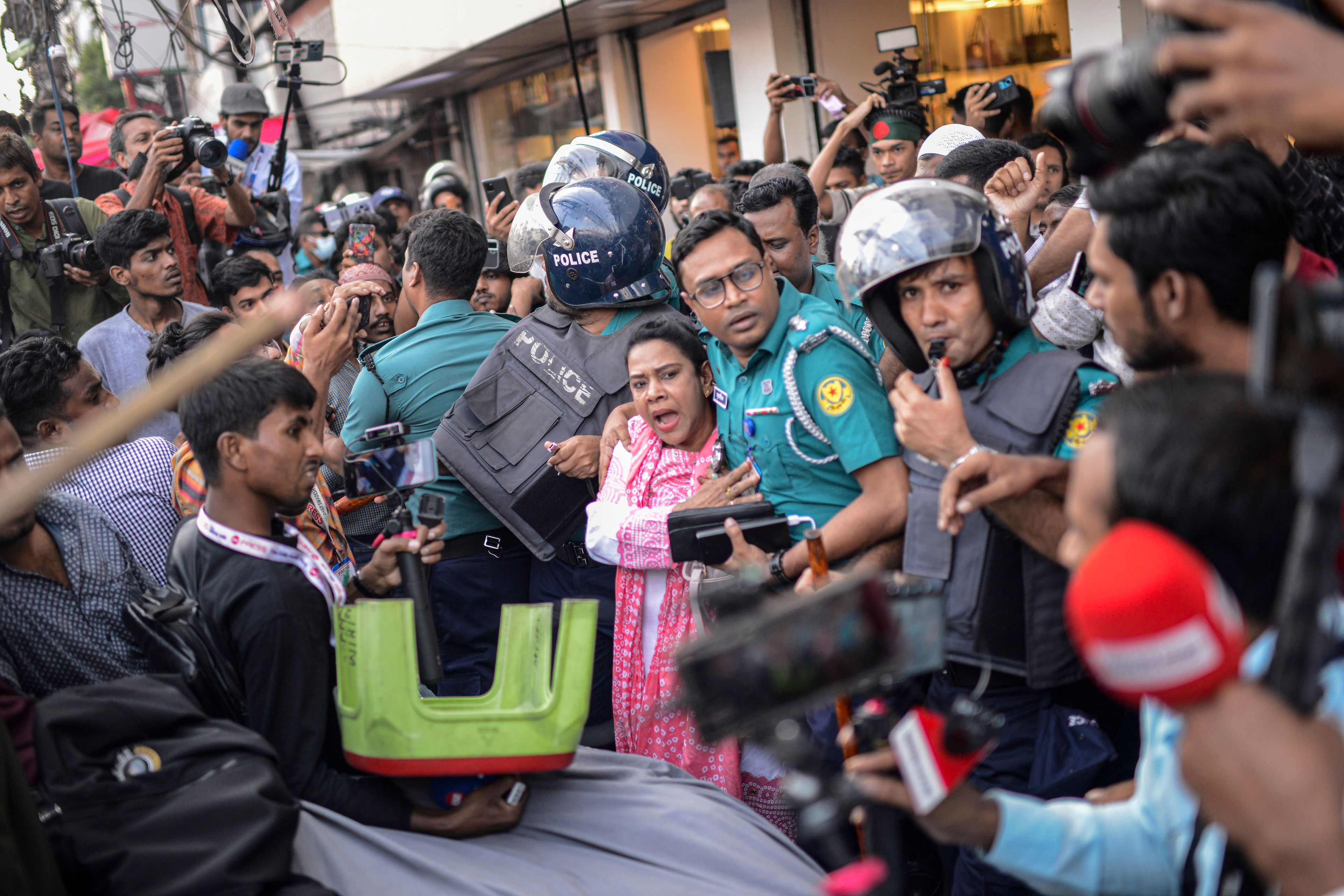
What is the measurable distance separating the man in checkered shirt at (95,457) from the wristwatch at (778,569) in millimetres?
1773

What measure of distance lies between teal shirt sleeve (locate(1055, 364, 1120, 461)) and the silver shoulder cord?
57cm

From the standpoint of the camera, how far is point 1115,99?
1.63 metres

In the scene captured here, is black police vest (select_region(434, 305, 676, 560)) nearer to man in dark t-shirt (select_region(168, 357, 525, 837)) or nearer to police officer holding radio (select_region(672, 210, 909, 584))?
police officer holding radio (select_region(672, 210, 909, 584))

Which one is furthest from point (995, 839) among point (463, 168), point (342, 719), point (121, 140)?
point (463, 168)

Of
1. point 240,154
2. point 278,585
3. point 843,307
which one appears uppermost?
point 240,154

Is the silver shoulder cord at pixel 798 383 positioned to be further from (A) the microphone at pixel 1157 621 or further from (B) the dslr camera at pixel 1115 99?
(A) the microphone at pixel 1157 621

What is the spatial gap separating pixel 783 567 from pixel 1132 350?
110 cm

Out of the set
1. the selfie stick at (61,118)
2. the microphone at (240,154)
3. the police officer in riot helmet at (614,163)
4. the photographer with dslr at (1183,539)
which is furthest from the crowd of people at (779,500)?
the microphone at (240,154)

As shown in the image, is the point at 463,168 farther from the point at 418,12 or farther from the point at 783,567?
the point at 783,567

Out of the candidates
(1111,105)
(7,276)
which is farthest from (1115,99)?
(7,276)

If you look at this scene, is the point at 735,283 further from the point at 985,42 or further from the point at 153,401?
the point at 985,42

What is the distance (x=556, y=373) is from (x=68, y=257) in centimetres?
332

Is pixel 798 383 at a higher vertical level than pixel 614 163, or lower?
lower

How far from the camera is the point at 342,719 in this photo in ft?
8.02
